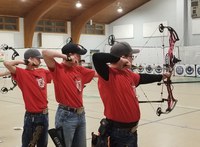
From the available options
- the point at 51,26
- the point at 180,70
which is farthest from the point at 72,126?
the point at 51,26

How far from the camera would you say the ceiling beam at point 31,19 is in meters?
22.7

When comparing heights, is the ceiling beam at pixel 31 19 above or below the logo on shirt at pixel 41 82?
above

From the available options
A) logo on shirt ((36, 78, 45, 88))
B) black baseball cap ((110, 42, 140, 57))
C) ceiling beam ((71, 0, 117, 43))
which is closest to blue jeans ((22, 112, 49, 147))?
logo on shirt ((36, 78, 45, 88))

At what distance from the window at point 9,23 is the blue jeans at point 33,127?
2065cm

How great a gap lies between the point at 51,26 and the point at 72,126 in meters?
23.3

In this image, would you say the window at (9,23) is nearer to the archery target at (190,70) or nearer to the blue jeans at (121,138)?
the archery target at (190,70)

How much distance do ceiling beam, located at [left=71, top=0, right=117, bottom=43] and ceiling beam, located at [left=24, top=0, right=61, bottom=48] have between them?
13.0 ft

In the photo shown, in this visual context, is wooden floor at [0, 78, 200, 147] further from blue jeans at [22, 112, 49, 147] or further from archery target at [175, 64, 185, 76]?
archery target at [175, 64, 185, 76]

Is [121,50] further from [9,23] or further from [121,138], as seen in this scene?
[9,23]

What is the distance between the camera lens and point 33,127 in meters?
4.00

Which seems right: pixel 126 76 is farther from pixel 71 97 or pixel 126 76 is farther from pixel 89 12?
pixel 89 12

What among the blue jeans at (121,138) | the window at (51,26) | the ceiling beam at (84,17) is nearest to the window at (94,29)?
the ceiling beam at (84,17)

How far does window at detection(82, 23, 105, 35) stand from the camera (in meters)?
28.6

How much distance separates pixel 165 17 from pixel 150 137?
21.4 m
